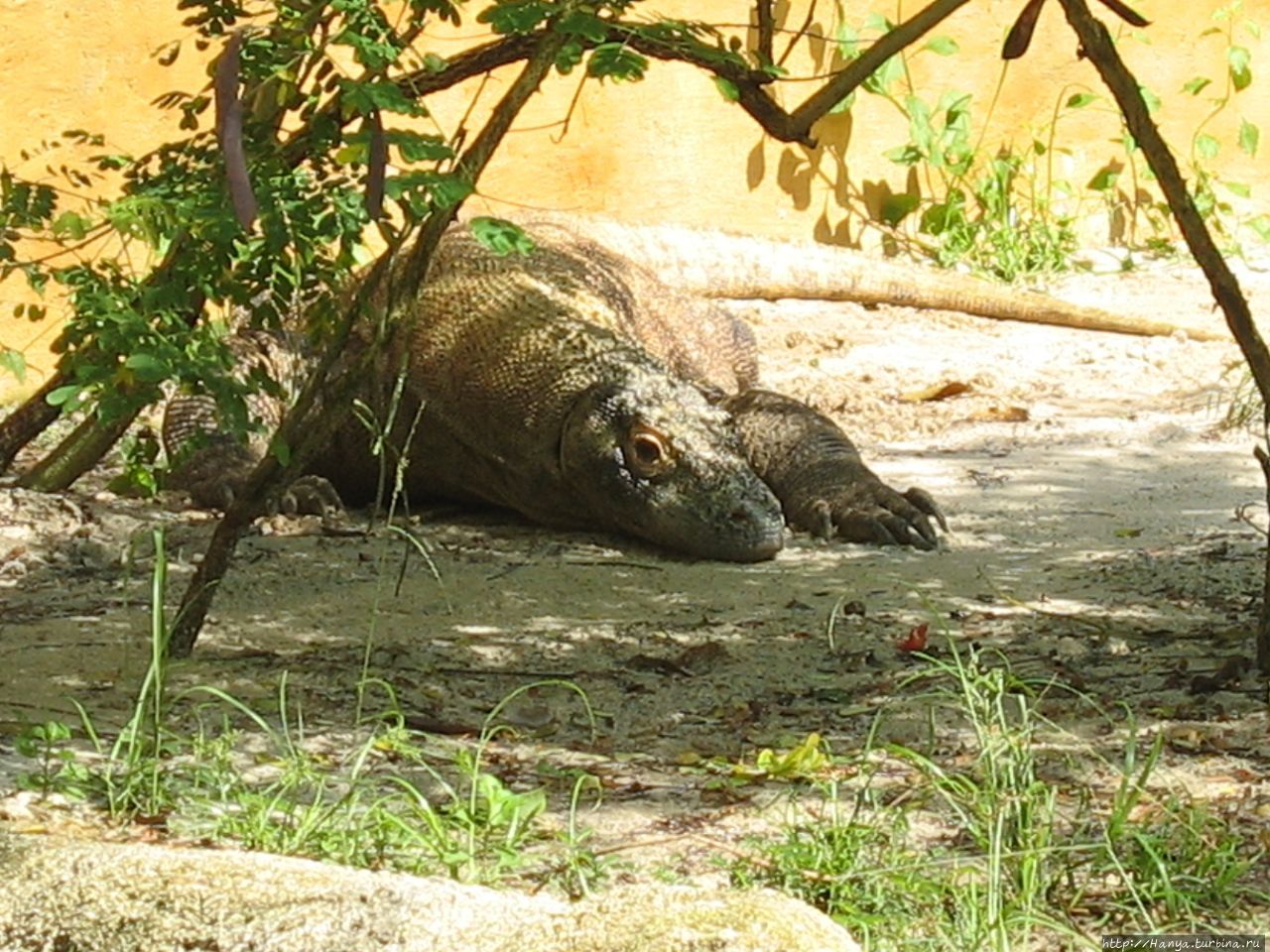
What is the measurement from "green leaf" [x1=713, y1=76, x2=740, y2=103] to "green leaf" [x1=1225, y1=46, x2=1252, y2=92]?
7188 mm

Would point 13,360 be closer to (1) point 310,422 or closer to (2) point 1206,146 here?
(1) point 310,422

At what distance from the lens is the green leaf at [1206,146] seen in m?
11.0

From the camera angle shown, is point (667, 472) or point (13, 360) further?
point (667, 472)

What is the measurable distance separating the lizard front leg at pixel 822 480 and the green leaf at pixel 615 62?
9.09 feet

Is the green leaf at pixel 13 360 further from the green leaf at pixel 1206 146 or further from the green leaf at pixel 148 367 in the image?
the green leaf at pixel 1206 146

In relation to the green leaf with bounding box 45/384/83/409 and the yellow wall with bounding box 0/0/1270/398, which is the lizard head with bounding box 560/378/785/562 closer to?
the yellow wall with bounding box 0/0/1270/398

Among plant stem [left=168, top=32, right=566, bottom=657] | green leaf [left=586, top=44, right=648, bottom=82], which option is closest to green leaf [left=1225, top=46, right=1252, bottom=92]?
plant stem [left=168, top=32, right=566, bottom=657]

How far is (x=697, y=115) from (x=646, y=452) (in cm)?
362

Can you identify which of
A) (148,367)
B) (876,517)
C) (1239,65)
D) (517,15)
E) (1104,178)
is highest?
(1239,65)

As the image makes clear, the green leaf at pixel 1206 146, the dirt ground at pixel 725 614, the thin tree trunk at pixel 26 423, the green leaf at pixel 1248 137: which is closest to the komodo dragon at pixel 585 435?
the dirt ground at pixel 725 614

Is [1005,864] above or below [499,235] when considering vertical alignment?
below

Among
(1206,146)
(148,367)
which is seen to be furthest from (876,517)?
(1206,146)

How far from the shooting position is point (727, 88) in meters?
4.33

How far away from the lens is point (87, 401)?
3975 mm
